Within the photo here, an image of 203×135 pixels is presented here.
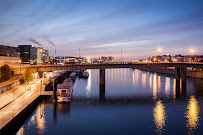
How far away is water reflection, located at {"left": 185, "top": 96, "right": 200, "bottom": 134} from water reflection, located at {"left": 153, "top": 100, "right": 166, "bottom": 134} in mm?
4395

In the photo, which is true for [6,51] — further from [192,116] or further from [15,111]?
[192,116]

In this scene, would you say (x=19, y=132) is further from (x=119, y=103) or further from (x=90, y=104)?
(x=119, y=103)

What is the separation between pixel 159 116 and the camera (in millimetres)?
35469

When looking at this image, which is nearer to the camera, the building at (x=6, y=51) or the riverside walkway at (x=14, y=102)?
the riverside walkway at (x=14, y=102)

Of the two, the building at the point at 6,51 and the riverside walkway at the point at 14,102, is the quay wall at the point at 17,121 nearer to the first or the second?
the riverside walkway at the point at 14,102

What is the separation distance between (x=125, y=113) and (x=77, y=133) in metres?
13.6

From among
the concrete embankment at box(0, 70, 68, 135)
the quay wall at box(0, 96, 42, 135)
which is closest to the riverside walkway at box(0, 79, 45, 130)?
the concrete embankment at box(0, 70, 68, 135)

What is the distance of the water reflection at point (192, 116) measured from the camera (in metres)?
30.1

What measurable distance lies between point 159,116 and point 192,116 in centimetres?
670

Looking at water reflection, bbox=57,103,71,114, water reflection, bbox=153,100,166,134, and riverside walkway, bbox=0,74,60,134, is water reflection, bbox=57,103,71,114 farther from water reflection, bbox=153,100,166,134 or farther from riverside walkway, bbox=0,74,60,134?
water reflection, bbox=153,100,166,134

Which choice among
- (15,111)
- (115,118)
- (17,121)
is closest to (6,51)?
(15,111)

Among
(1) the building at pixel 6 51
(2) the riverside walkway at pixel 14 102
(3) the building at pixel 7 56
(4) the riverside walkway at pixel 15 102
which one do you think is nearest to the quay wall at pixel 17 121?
(4) the riverside walkway at pixel 15 102

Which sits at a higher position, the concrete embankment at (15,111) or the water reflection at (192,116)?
the concrete embankment at (15,111)

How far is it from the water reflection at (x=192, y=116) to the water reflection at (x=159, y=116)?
4395mm
